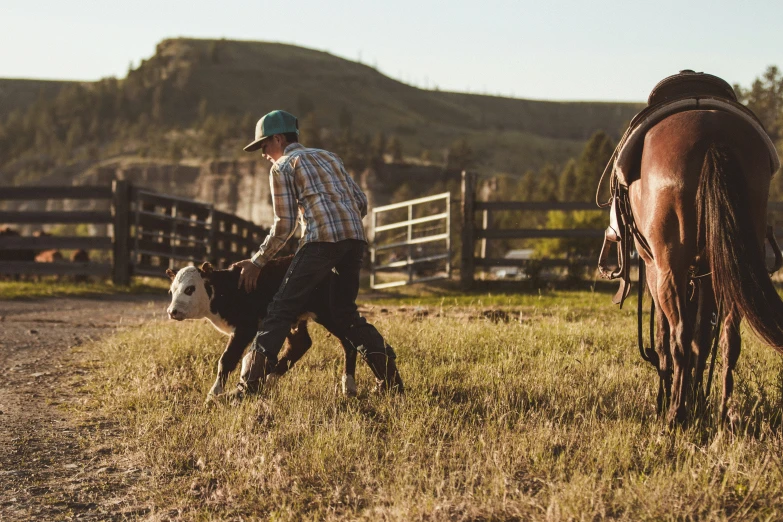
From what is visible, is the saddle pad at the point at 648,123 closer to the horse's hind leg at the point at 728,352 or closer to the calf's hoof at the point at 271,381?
the horse's hind leg at the point at 728,352

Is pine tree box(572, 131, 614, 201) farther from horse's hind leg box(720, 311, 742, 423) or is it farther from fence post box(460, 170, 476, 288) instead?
horse's hind leg box(720, 311, 742, 423)

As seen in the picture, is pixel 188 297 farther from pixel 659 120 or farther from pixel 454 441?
pixel 659 120

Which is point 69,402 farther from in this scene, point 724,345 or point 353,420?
point 724,345

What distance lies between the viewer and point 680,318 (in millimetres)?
5062

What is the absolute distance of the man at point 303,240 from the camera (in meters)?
5.98

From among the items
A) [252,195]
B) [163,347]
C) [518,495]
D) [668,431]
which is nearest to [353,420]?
[518,495]

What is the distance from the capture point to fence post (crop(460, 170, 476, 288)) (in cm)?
1620

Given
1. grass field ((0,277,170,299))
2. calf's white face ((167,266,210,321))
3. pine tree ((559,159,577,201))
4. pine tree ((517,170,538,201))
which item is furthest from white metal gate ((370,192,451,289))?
pine tree ((517,170,538,201))

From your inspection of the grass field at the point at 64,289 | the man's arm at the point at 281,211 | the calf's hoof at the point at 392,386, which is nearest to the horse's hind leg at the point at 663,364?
the calf's hoof at the point at 392,386

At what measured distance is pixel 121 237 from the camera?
55.9 ft

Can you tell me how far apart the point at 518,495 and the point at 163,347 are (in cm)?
492

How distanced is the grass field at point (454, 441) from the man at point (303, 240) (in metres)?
0.30

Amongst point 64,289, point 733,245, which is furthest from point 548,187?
point 733,245

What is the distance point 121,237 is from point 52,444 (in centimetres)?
1219
